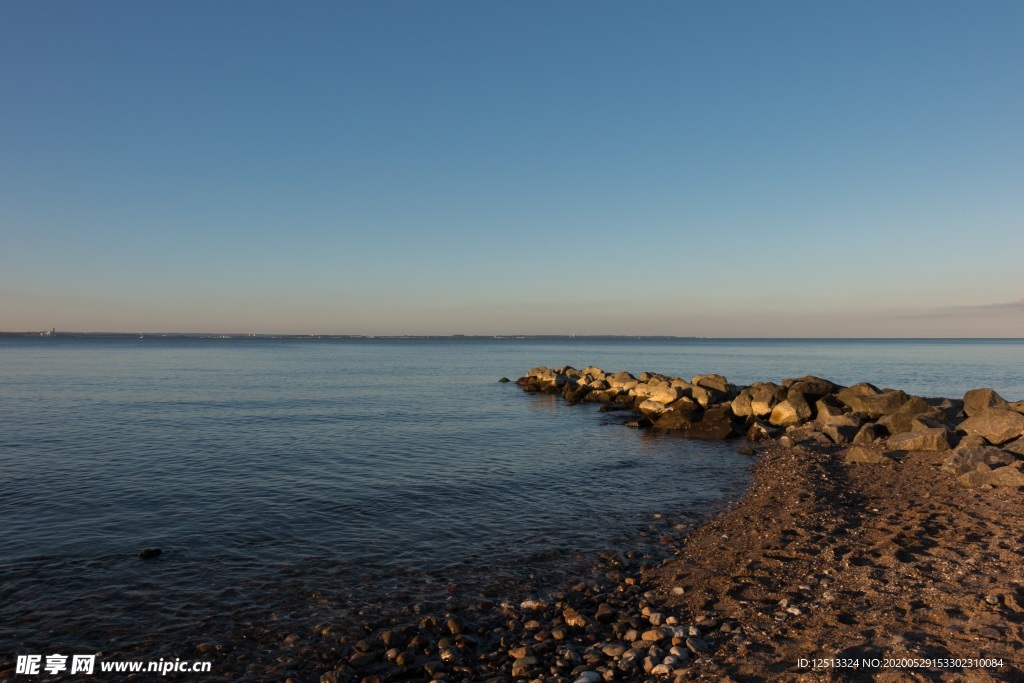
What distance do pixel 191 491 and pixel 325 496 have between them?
403 cm

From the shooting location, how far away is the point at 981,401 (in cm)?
2400

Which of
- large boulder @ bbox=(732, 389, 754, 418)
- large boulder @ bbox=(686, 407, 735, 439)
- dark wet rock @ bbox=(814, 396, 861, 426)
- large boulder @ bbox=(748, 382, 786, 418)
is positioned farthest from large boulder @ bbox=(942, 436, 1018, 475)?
large boulder @ bbox=(732, 389, 754, 418)

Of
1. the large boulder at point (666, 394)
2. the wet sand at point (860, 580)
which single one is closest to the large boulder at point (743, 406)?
the large boulder at point (666, 394)

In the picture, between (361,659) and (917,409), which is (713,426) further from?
(361,659)

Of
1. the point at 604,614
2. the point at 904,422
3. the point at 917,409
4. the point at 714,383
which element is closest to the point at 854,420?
the point at 904,422

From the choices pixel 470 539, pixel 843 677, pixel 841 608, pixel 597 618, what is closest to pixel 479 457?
pixel 470 539

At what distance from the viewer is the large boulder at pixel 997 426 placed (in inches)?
778

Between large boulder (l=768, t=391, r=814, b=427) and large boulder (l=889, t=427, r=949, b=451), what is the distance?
6.11 meters

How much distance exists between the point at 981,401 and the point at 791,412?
726 centimetres

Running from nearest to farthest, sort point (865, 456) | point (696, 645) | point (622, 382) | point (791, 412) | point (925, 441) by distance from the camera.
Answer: point (696, 645) → point (865, 456) → point (925, 441) → point (791, 412) → point (622, 382)

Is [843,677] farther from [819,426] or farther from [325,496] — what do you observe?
[819,426]

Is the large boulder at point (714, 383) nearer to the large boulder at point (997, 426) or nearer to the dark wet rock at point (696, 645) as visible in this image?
the large boulder at point (997, 426)

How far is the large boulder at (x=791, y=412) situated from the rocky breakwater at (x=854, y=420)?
0.14 feet

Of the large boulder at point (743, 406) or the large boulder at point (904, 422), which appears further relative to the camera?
the large boulder at point (743, 406)
